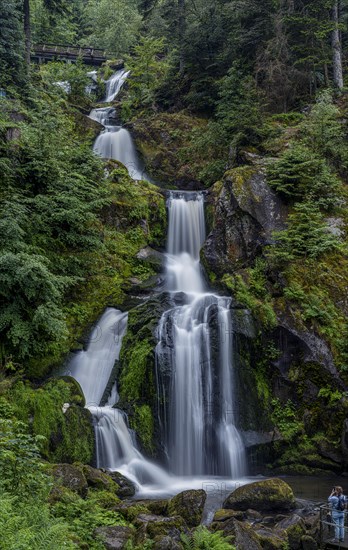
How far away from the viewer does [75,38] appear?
49.6 metres

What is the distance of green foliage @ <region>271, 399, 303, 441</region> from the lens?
13164 mm

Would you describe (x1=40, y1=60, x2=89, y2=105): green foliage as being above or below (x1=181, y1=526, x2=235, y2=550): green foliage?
above

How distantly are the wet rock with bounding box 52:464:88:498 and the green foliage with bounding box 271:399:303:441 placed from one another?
625 centimetres

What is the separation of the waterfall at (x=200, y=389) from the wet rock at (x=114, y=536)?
4.99 metres

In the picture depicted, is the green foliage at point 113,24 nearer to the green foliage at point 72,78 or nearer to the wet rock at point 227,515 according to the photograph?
the green foliage at point 72,78

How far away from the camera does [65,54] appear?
37688 millimetres

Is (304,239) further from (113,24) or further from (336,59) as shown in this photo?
(113,24)

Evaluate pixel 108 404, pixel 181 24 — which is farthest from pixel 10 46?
pixel 108 404

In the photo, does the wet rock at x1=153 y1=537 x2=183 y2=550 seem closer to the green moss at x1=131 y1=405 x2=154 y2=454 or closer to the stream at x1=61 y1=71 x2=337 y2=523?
the stream at x1=61 y1=71 x2=337 y2=523

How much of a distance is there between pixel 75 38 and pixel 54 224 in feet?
137

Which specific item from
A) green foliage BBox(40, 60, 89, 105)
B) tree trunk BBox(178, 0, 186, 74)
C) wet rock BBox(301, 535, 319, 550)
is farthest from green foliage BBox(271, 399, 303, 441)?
green foliage BBox(40, 60, 89, 105)

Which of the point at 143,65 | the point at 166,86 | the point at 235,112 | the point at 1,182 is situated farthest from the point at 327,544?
the point at 143,65

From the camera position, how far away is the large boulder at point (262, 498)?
32.6ft

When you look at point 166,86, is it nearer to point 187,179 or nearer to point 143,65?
point 143,65
